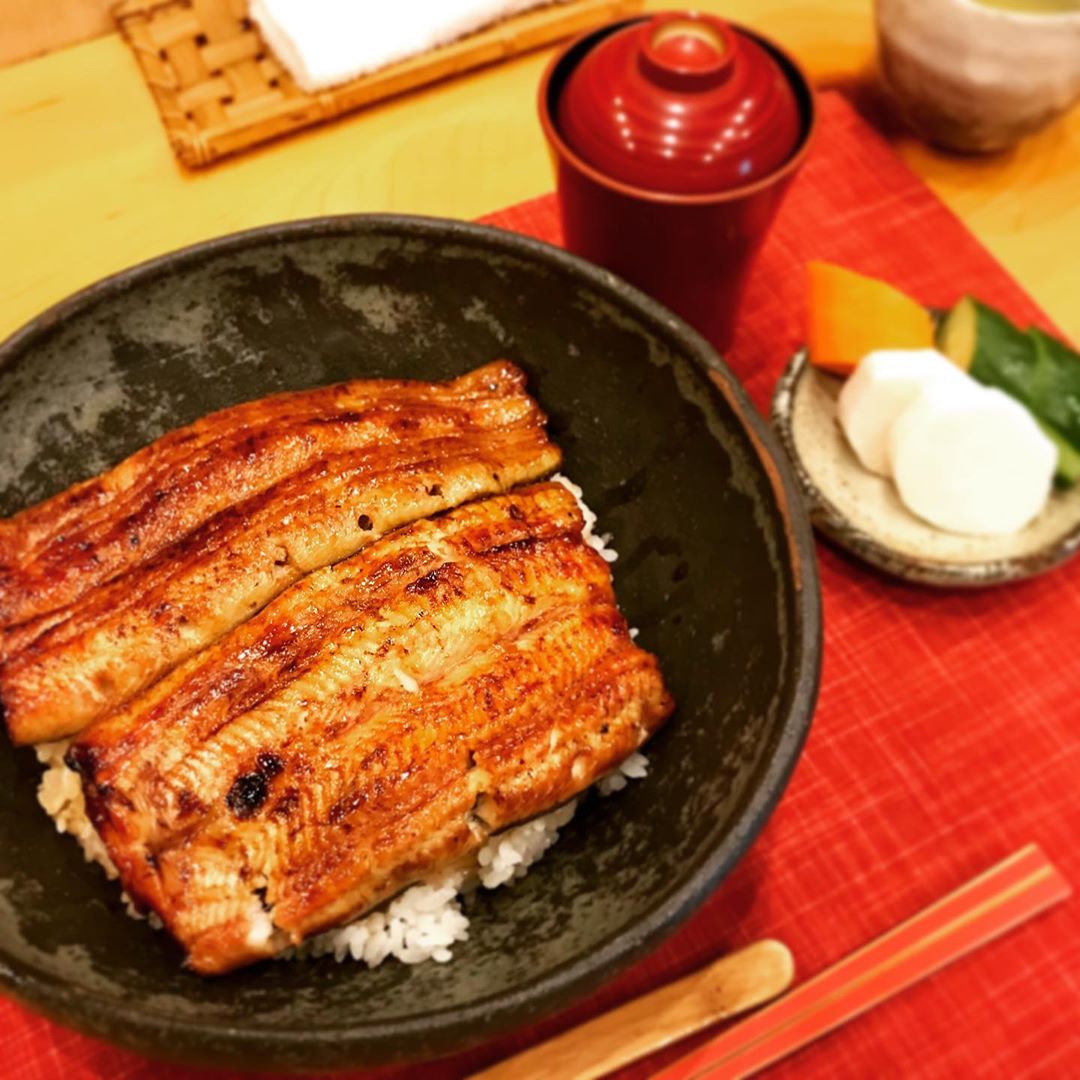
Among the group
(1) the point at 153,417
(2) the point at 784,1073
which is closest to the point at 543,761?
(2) the point at 784,1073

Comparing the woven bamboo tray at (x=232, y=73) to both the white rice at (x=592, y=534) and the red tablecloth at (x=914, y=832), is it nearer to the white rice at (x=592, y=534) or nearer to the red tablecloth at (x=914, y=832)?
the red tablecloth at (x=914, y=832)

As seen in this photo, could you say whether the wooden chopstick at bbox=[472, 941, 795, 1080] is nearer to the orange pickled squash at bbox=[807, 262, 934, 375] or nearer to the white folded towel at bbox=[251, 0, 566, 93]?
the orange pickled squash at bbox=[807, 262, 934, 375]

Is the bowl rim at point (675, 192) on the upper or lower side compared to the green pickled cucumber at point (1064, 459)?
upper

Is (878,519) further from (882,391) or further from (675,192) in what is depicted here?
(675,192)

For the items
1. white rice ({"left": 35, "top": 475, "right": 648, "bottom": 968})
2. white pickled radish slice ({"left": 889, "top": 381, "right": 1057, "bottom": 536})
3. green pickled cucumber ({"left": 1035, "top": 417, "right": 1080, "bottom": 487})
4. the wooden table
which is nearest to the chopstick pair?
white rice ({"left": 35, "top": 475, "right": 648, "bottom": 968})

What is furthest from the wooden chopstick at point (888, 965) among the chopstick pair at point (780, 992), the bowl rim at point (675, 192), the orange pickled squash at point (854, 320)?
the bowl rim at point (675, 192)

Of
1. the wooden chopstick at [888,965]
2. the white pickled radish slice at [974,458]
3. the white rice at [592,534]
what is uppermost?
the white rice at [592,534]
